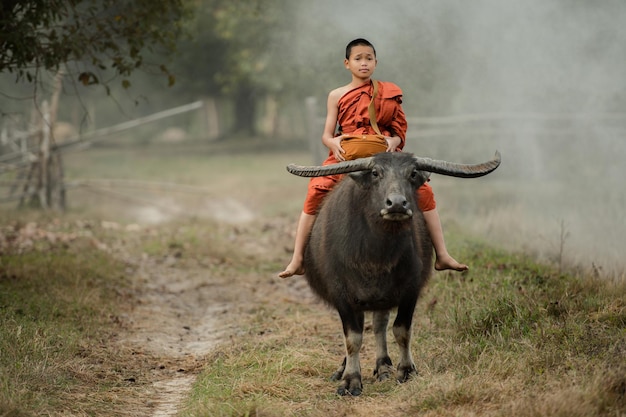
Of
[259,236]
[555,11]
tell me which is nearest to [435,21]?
[555,11]

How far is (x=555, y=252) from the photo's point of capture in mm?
8391

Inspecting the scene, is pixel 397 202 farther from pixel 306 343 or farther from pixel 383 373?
pixel 306 343

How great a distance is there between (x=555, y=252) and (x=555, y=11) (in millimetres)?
5388

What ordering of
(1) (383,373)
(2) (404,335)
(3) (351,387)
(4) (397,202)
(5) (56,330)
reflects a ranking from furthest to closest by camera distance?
(5) (56,330)
(1) (383,373)
(2) (404,335)
(3) (351,387)
(4) (397,202)

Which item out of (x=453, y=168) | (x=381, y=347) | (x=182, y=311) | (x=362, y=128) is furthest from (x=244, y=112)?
Result: (x=453, y=168)

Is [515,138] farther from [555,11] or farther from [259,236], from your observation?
[259,236]

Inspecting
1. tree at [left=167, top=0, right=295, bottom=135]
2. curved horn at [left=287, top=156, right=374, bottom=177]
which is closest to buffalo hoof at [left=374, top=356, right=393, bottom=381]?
curved horn at [left=287, top=156, right=374, bottom=177]

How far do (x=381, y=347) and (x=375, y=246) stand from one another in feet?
3.22

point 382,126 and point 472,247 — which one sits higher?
point 382,126

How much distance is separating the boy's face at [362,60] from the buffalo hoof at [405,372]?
2.12m

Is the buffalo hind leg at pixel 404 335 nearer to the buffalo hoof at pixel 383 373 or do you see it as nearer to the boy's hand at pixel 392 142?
the buffalo hoof at pixel 383 373

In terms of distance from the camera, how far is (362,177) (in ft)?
16.3

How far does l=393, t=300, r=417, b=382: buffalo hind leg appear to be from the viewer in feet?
17.3

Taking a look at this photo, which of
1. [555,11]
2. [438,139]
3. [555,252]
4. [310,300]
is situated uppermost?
[555,11]
